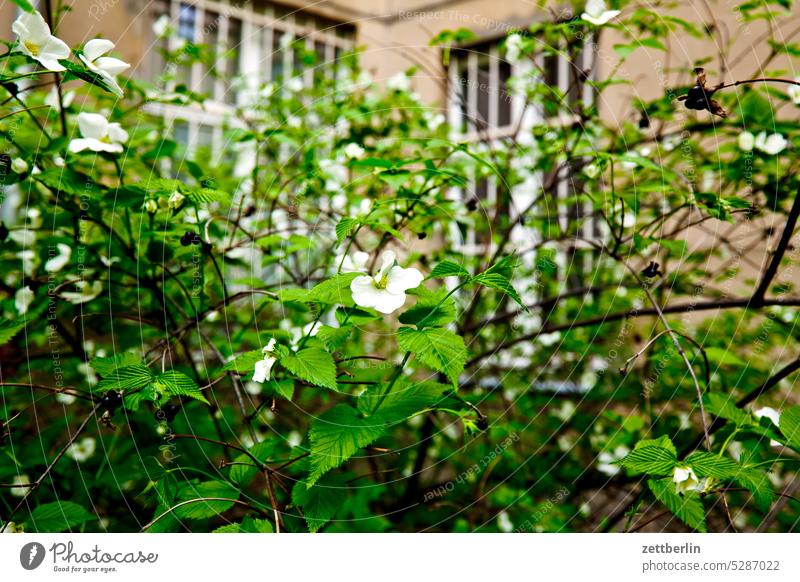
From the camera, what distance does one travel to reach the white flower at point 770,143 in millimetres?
1160

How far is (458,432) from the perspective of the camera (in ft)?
6.58

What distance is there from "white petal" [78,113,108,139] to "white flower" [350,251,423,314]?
539 mm

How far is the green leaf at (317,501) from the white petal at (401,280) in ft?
0.92

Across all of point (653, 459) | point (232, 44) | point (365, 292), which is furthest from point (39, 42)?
point (232, 44)

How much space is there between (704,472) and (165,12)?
149 inches

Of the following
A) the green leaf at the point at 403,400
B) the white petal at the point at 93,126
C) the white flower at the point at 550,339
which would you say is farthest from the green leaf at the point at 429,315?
the white flower at the point at 550,339

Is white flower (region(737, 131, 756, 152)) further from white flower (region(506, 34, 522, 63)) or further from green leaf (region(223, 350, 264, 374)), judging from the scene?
green leaf (region(223, 350, 264, 374))

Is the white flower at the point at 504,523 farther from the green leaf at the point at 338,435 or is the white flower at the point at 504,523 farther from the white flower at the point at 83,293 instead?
the white flower at the point at 83,293

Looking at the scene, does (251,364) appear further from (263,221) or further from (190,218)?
(263,221)

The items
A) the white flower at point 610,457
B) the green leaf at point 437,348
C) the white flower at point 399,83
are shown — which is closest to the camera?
the green leaf at point 437,348

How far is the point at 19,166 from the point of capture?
948 mm

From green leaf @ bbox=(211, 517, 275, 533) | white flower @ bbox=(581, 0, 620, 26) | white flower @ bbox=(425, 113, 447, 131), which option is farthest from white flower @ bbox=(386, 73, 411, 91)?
green leaf @ bbox=(211, 517, 275, 533)

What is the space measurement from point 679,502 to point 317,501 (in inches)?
18.2
